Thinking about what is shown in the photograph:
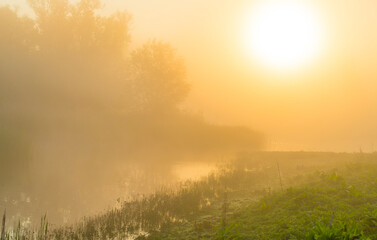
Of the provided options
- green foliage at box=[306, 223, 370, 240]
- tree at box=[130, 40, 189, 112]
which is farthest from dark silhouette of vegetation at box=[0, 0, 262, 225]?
green foliage at box=[306, 223, 370, 240]

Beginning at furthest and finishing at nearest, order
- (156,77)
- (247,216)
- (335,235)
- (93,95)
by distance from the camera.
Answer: (156,77), (93,95), (247,216), (335,235)

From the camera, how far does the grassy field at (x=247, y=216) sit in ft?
22.4

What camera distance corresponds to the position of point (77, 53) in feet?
132

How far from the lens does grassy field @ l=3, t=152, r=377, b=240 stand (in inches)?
269

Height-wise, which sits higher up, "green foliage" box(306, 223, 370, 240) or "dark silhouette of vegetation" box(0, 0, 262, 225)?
"dark silhouette of vegetation" box(0, 0, 262, 225)

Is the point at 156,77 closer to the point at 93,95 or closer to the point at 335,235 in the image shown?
the point at 93,95

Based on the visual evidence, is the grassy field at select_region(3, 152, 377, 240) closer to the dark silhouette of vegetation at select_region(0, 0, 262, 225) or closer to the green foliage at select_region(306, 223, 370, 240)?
the green foliage at select_region(306, 223, 370, 240)

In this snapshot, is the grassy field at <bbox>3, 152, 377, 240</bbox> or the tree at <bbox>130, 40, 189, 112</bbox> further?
the tree at <bbox>130, 40, 189, 112</bbox>

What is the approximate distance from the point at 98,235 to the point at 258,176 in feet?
38.1

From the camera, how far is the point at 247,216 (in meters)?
8.82

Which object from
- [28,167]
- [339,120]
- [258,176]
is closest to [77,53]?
[28,167]

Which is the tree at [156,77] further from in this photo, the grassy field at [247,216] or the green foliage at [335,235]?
the green foliage at [335,235]

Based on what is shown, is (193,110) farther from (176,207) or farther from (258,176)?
(176,207)

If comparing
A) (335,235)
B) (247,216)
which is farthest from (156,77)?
(335,235)
